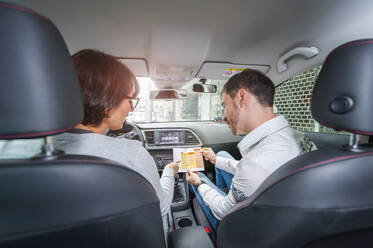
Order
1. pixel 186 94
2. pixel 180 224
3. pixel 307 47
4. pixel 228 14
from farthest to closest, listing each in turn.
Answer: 1. pixel 186 94
2. pixel 180 224
3. pixel 307 47
4. pixel 228 14

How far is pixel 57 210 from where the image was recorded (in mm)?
496

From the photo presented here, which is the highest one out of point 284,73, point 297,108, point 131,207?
point 284,73

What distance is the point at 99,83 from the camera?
0.86 m

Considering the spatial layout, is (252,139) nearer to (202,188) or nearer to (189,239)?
(202,188)

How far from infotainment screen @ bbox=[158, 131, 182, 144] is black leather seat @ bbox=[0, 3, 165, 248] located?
231 cm

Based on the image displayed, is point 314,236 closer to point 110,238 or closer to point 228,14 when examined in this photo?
point 110,238

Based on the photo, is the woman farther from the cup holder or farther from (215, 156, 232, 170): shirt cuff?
the cup holder

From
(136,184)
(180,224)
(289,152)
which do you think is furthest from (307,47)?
(180,224)

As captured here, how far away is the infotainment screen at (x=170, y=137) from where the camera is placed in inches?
114

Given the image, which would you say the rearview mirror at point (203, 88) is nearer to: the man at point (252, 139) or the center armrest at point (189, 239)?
the man at point (252, 139)

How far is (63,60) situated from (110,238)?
1.85ft

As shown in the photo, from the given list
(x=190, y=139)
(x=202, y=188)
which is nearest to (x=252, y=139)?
(x=202, y=188)

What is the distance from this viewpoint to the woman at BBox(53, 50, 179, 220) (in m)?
0.73

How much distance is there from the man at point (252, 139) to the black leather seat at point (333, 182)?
41cm
